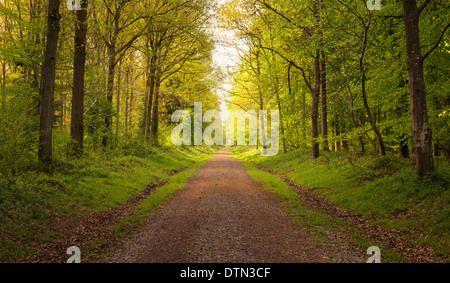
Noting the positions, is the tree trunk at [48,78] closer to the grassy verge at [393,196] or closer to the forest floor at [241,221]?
the forest floor at [241,221]

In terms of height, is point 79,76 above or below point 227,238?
above

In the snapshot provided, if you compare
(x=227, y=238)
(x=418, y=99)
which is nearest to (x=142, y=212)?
(x=227, y=238)

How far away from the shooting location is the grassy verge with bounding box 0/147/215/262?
5872 mm

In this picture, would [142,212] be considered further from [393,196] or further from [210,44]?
[210,44]

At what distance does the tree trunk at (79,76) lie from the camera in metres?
13.4

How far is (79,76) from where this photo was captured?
13625mm

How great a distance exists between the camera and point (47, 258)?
5.49 metres

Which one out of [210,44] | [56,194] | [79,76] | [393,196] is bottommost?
[393,196]

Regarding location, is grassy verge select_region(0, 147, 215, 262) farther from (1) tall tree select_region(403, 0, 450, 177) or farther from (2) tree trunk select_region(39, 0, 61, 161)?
(1) tall tree select_region(403, 0, 450, 177)

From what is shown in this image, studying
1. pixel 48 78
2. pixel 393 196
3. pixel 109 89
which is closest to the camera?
pixel 393 196

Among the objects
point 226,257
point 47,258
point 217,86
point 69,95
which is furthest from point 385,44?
point 217,86

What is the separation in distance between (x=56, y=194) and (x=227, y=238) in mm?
5661

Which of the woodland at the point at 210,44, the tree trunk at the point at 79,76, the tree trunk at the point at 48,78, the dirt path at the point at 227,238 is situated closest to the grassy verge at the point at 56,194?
the woodland at the point at 210,44
